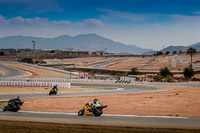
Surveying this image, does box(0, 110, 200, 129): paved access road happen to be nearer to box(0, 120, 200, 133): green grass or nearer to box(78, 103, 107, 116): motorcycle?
box(78, 103, 107, 116): motorcycle

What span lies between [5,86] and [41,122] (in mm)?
31179

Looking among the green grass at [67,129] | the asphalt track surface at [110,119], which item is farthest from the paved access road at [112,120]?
the green grass at [67,129]

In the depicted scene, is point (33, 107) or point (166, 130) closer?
point (166, 130)

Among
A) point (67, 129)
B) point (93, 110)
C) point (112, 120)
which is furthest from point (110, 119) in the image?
point (67, 129)

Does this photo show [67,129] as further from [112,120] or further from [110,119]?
[110,119]

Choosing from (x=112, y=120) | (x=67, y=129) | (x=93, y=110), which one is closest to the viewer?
(x=67, y=129)

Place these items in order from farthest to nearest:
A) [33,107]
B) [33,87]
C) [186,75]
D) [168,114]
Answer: [186,75] → [33,87] → [33,107] → [168,114]

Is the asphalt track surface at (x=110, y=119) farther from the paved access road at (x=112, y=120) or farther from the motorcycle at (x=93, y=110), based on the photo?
the motorcycle at (x=93, y=110)

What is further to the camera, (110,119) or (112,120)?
(110,119)

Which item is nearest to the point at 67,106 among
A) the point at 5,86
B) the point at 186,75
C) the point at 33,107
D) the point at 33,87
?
the point at 33,107

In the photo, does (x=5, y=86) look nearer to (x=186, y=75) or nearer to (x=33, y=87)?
(x=33, y=87)

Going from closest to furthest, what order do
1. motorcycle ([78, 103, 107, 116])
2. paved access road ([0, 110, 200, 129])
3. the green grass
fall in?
the green grass, paved access road ([0, 110, 200, 129]), motorcycle ([78, 103, 107, 116])

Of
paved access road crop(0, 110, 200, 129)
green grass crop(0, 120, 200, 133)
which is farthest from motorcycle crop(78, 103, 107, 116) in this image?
green grass crop(0, 120, 200, 133)

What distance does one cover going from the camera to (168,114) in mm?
22797
